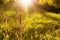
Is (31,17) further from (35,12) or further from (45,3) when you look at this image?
(45,3)

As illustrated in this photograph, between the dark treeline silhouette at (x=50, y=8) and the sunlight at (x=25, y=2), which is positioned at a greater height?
the sunlight at (x=25, y=2)

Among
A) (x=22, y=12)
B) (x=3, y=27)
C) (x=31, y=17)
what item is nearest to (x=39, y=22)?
(x=31, y=17)

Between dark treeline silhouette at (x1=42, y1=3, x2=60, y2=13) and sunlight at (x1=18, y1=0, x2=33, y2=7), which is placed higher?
sunlight at (x1=18, y1=0, x2=33, y2=7)

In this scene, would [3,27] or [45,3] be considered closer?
[3,27]

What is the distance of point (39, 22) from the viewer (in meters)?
2.31

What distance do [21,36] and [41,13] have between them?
0.50 meters

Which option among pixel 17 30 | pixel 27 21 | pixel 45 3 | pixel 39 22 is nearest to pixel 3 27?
pixel 17 30

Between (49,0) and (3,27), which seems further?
(49,0)

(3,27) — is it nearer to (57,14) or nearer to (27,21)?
(27,21)

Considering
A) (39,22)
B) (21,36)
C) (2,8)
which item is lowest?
(21,36)

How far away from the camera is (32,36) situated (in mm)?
2182

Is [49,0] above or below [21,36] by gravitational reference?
above

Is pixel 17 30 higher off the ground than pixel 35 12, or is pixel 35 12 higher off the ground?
pixel 35 12

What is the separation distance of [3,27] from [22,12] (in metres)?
0.37
